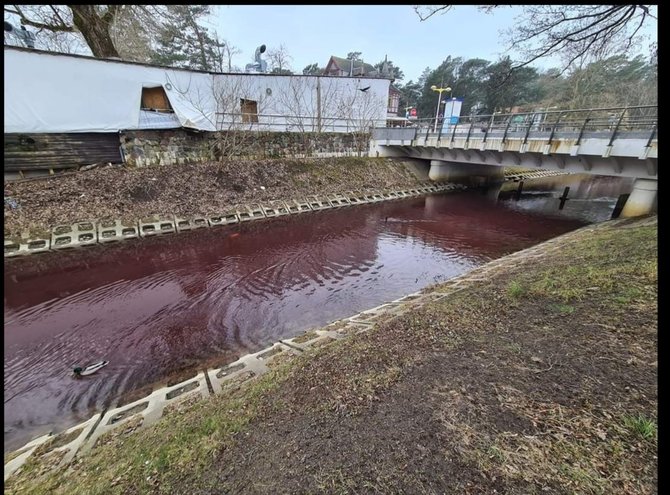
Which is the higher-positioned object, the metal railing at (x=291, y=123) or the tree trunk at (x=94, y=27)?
the tree trunk at (x=94, y=27)

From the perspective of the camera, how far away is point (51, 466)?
3.28 m

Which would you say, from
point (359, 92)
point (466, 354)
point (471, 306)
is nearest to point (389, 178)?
point (359, 92)

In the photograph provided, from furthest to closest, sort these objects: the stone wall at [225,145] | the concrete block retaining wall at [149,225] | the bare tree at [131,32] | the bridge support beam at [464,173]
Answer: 1. the bridge support beam at [464,173]
2. the bare tree at [131,32]
3. the stone wall at [225,145]
4. the concrete block retaining wall at [149,225]

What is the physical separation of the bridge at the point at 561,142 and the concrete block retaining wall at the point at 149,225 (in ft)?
22.4

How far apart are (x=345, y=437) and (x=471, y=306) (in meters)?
3.21

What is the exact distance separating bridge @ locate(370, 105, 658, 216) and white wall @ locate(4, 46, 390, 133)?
3839 mm

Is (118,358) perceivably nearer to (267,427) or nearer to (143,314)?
(143,314)

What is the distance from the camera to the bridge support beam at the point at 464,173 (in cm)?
2103

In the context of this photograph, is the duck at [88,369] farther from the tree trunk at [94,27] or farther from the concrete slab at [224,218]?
the tree trunk at [94,27]

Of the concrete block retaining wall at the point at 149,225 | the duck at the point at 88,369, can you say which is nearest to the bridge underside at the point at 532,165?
the concrete block retaining wall at the point at 149,225

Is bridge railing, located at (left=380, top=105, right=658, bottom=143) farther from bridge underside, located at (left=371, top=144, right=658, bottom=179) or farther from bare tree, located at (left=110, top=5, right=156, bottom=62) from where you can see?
bare tree, located at (left=110, top=5, right=156, bottom=62)

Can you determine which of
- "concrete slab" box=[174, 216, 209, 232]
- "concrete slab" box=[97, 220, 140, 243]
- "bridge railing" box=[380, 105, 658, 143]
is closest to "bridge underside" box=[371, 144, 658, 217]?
"bridge railing" box=[380, 105, 658, 143]

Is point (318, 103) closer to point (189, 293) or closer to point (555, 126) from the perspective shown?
point (555, 126)

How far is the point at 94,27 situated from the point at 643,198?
2387 cm
